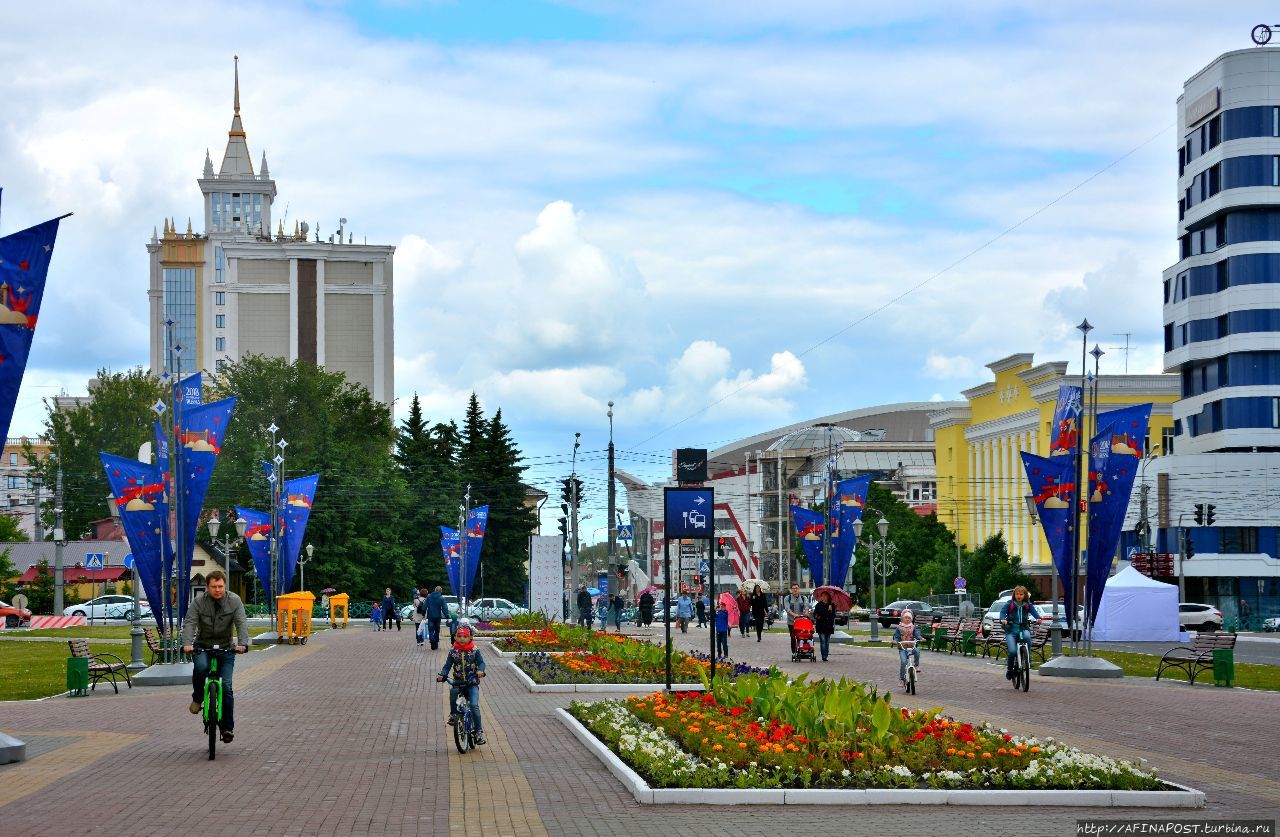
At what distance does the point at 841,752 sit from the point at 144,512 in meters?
18.0

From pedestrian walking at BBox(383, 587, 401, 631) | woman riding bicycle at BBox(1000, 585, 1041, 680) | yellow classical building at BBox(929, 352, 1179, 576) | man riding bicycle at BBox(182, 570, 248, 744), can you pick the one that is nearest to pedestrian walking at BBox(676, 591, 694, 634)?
pedestrian walking at BBox(383, 587, 401, 631)

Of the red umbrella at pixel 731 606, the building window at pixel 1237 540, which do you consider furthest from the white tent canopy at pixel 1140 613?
the building window at pixel 1237 540

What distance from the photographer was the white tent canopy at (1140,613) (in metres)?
49.6

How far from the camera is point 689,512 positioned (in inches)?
881

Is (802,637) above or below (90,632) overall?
above

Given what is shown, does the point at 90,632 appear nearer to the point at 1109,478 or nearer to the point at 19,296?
the point at 1109,478

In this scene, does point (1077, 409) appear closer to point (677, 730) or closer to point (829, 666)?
point (829, 666)

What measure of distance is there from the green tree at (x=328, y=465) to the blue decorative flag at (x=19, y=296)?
6550 cm

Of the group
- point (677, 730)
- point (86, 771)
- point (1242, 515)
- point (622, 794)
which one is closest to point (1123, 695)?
point (677, 730)

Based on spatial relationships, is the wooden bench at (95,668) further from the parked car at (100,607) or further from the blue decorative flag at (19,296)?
the parked car at (100,607)

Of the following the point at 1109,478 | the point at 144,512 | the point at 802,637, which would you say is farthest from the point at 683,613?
the point at 144,512

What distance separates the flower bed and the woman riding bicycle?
32.8ft

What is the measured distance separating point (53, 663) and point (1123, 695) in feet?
79.9

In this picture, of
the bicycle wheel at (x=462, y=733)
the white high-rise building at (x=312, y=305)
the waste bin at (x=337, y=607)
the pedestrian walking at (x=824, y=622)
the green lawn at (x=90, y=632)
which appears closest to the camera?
the bicycle wheel at (x=462, y=733)
